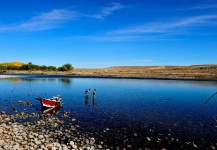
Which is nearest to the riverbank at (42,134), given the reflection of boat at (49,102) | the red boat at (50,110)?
the red boat at (50,110)

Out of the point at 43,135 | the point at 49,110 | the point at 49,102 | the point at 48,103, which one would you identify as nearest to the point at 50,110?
the point at 49,110

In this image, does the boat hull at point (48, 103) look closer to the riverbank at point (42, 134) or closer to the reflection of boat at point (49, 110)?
the reflection of boat at point (49, 110)

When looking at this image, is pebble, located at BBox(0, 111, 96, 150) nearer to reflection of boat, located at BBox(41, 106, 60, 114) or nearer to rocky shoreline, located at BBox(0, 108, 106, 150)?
rocky shoreline, located at BBox(0, 108, 106, 150)

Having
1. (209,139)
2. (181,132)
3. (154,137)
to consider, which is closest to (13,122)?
(154,137)

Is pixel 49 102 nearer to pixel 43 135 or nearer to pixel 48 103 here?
pixel 48 103

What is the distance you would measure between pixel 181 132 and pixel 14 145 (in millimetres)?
16182

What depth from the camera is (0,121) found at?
25.6 metres

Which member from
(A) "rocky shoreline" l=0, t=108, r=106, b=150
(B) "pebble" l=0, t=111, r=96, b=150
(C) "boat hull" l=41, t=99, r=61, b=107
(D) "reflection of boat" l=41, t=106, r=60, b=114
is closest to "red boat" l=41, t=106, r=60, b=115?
(D) "reflection of boat" l=41, t=106, r=60, b=114

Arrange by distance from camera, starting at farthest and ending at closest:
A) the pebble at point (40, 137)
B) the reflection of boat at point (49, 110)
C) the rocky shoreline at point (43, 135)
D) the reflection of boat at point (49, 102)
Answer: the reflection of boat at point (49, 102) < the reflection of boat at point (49, 110) < the rocky shoreline at point (43, 135) < the pebble at point (40, 137)

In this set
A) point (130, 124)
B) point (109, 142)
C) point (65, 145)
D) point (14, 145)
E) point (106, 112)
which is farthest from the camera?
point (106, 112)

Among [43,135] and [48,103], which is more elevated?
[48,103]

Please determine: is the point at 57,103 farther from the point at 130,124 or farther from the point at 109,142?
the point at 109,142

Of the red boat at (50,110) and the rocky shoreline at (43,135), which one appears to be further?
the red boat at (50,110)

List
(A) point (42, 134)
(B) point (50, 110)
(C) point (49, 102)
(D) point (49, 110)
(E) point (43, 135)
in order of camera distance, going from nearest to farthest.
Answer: (E) point (43, 135), (A) point (42, 134), (D) point (49, 110), (B) point (50, 110), (C) point (49, 102)
